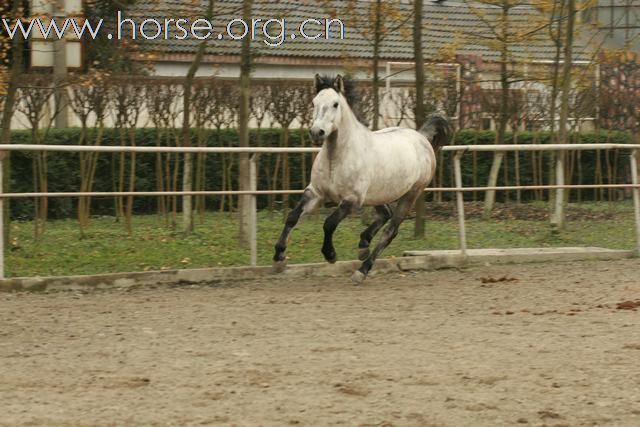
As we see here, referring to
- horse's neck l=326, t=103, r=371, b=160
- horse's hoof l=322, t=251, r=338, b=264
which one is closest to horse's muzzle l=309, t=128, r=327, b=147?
horse's neck l=326, t=103, r=371, b=160

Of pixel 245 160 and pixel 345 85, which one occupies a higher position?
pixel 345 85

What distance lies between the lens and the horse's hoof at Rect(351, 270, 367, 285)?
11.7m

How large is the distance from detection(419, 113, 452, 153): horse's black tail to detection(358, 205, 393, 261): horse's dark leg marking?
94cm

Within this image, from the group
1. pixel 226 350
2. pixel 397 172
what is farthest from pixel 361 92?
pixel 226 350

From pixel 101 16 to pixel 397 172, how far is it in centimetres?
1501

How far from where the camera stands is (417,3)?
14.5m

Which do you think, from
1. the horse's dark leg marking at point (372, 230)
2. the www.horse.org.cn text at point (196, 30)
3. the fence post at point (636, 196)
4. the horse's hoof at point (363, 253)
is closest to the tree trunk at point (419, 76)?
the horse's dark leg marking at point (372, 230)

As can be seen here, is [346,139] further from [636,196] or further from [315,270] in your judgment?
[636,196]

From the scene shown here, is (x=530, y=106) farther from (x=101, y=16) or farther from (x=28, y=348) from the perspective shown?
(x=28, y=348)

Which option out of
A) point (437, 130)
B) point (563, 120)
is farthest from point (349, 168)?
point (563, 120)

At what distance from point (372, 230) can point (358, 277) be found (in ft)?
2.87

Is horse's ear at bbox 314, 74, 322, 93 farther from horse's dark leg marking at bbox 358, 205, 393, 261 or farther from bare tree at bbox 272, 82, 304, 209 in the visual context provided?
bare tree at bbox 272, 82, 304, 209

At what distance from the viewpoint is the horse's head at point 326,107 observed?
35.8 ft

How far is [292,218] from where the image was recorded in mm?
11297
